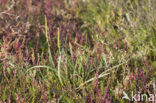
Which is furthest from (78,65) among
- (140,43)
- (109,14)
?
(109,14)

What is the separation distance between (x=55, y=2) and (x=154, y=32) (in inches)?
73.7

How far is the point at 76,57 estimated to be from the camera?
2309 mm

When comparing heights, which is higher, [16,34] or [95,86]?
[16,34]

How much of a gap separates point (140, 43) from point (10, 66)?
4.58 ft

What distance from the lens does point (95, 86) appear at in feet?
6.31

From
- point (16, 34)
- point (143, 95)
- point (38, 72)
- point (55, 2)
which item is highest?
point (55, 2)

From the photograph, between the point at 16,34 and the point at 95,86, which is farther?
the point at 16,34

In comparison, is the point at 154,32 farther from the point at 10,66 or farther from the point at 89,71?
the point at 10,66

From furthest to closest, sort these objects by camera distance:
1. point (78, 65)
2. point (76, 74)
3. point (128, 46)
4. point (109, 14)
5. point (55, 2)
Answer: point (55, 2) → point (109, 14) → point (128, 46) → point (78, 65) → point (76, 74)

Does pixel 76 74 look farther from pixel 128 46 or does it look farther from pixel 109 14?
pixel 109 14

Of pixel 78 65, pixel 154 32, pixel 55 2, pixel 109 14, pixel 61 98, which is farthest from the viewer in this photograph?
pixel 55 2

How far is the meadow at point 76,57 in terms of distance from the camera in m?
1.90

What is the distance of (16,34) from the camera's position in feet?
9.03

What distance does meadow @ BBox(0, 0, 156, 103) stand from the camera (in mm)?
1898
